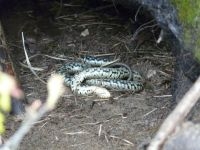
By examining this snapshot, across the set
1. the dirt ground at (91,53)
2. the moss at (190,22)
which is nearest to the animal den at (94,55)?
the dirt ground at (91,53)

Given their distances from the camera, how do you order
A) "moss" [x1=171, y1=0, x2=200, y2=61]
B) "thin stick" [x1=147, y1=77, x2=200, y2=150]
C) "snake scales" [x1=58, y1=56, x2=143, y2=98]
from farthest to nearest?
"snake scales" [x1=58, y1=56, x2=143, y2=98]
"moss" [x1=171, y1=0, x2=200, y2=61]
"thin stick" [x1=147, y1=77, x2=200, y2=150]

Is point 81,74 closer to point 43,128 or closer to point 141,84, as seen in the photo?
point 141,84

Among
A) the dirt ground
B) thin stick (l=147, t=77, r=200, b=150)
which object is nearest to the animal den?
the dirt ground

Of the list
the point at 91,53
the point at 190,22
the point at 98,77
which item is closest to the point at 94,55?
the point at 91,53

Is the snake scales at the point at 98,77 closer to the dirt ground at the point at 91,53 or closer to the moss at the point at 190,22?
the dirt ground at the point at 91,53

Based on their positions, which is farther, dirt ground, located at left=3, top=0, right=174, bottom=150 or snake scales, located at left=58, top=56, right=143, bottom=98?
snake scales, located at left=58, top=56, right=143, bottom=98

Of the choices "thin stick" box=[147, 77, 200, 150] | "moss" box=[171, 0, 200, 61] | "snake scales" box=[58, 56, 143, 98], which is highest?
"thin stick" box=[147, 77, 200, 150]

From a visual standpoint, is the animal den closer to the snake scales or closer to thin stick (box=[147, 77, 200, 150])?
the snake scales

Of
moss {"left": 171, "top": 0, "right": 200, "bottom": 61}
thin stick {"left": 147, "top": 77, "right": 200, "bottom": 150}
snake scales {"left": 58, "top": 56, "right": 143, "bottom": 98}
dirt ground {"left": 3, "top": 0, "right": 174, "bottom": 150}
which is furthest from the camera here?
snake scales {"left": 58, "top": 56, "right": 143, "bottom": 98}
